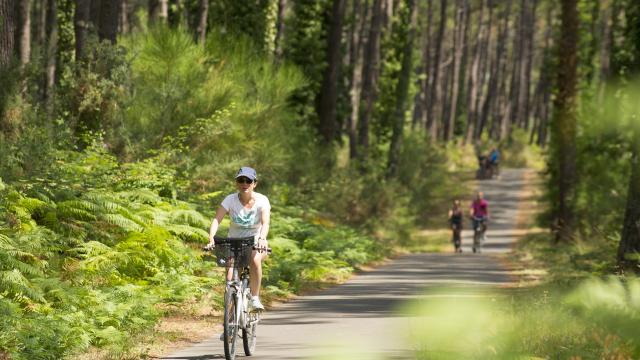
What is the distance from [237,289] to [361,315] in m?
4.69

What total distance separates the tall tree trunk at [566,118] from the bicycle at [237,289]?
22260mm

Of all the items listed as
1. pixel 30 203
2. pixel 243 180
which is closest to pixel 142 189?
pixel 30 203

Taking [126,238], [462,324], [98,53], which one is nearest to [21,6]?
[98,53]

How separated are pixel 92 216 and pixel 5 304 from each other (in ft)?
17.1

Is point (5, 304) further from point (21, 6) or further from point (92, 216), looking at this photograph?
point (21, 6)

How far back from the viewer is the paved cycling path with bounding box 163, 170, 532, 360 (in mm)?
4189

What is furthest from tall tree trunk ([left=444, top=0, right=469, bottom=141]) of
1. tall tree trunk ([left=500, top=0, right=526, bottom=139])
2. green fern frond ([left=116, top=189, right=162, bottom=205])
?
green fern frond ([left=116, top=189, right=162, bottom=205])

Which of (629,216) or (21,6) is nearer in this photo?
(629,216)

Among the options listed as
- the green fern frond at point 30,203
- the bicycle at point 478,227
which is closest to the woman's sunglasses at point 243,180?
the green fern frond at point 30,203

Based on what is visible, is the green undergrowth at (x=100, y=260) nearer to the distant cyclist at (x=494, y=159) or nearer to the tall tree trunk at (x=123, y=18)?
the tall tree trunk at (x=123, y=18)

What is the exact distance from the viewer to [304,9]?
47.8 m

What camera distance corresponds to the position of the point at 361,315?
1532 cm

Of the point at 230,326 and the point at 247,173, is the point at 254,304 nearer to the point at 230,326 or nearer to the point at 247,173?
the point at 230,326

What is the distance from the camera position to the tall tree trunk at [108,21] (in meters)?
22.8
